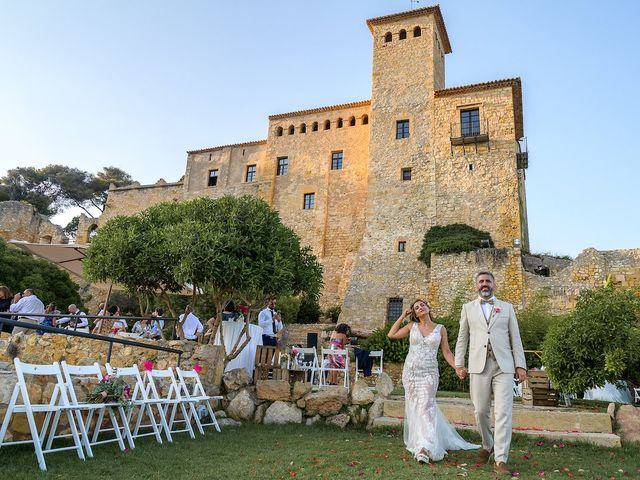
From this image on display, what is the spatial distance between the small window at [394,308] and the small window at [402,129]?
916 centimetres

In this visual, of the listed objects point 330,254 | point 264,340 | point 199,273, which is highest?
point 330,254

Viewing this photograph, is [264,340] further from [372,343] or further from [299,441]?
[372,343]

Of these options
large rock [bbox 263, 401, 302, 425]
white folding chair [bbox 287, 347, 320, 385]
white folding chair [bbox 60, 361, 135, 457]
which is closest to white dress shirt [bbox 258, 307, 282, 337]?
white folding chair [bbox 287, 347, 320, 385]

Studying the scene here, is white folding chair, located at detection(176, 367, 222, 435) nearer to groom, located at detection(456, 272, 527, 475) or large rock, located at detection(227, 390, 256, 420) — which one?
large rock, located at detection(227, 390, 256, 420)

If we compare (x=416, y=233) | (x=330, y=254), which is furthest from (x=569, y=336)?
(x=330, y=254)

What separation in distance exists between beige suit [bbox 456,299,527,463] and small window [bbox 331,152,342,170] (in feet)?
80.3

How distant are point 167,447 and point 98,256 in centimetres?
634

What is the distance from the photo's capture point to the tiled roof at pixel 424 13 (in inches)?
1067

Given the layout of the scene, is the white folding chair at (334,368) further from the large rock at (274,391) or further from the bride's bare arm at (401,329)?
the bride's bare arm at (401,329)

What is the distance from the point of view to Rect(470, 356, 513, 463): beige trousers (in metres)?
4.68

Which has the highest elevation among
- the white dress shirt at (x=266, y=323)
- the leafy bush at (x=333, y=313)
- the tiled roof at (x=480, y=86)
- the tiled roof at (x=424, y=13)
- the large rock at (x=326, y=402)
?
the tiled roof at (x=424, y=13)

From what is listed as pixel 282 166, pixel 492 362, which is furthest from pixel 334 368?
pixel 282 166

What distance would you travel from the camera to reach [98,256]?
35.7ft

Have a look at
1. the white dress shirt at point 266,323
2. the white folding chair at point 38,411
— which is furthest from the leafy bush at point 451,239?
the white folding chair at point 38,411
